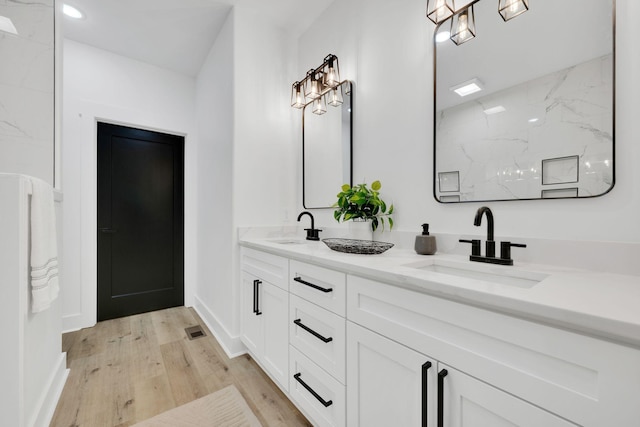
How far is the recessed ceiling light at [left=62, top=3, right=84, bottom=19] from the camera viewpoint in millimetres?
2170

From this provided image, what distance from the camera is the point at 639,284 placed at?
773mm

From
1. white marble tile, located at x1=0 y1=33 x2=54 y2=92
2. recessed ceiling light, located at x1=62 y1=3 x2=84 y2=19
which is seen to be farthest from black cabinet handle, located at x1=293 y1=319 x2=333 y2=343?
recessed ceiling light, located at x1=62 y1=3 x2=84 y2=19

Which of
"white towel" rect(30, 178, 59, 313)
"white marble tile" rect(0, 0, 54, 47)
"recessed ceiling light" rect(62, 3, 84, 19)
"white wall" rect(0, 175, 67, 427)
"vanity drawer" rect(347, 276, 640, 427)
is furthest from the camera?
"recessed ceiling light" rect(62, 3, 84, 19)

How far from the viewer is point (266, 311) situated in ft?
5.57

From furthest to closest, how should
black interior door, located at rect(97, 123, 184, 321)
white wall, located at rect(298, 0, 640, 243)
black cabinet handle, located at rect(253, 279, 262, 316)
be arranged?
black interior door, located at rect(97, 123, 184, 321) < black cabinet handle, located at rect(253, 279, 262, 316) < white wall, located at rect(298, 0, 640, 243)

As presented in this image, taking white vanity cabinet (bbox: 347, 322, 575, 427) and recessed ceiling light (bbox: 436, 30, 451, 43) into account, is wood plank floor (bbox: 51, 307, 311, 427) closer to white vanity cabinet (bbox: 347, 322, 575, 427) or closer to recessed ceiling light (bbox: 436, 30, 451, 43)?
white vanity cabinet (bbox: 347, 322, 575, 427)

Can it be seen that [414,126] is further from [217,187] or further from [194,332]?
[194,332]

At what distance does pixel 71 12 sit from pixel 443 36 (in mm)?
2849

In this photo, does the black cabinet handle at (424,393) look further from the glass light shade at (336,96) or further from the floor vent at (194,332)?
the floor vent at (194,332)

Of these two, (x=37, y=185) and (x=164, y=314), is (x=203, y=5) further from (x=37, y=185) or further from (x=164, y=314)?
(x=164, y=314)

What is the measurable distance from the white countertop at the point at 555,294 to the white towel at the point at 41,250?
1.28 m

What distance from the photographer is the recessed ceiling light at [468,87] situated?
129 centimetres

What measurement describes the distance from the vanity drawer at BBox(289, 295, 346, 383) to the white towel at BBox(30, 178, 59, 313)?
107 centimetres

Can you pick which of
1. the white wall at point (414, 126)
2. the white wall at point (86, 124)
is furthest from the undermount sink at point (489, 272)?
the white wall at point (86, 124)
